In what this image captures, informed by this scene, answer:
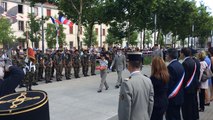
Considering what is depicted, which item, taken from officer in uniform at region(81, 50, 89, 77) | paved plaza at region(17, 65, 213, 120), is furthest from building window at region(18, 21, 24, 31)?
paved plaza at region(17, 65, 213, 120)

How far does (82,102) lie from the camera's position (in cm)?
1062

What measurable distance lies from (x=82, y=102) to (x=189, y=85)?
4.32 meters

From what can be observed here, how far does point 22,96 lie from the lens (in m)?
3.36

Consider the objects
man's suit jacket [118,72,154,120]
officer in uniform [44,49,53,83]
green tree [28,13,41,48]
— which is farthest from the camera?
green tree [28,13,41,48]

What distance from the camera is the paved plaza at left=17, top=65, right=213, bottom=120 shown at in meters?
8.69

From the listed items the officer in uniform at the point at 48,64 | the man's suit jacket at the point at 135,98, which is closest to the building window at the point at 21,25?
the officer in uniform at the point at 48,64

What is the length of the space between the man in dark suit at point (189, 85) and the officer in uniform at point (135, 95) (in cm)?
334

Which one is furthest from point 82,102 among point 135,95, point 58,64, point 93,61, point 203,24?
point 203,24

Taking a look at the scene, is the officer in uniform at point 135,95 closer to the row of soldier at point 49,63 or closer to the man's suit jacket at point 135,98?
the man's suit jacket at point 135,98

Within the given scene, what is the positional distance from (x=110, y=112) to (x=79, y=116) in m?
0.98

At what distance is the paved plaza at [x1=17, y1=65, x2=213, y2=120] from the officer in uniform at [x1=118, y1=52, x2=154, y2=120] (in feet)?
14.3

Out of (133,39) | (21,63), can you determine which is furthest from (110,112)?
(133,39)

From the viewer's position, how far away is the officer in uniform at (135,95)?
394 cm

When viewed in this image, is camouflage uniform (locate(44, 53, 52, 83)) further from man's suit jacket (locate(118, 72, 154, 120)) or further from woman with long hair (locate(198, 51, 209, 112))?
man's suit jacket (locate(118, 72, 154, 120))
